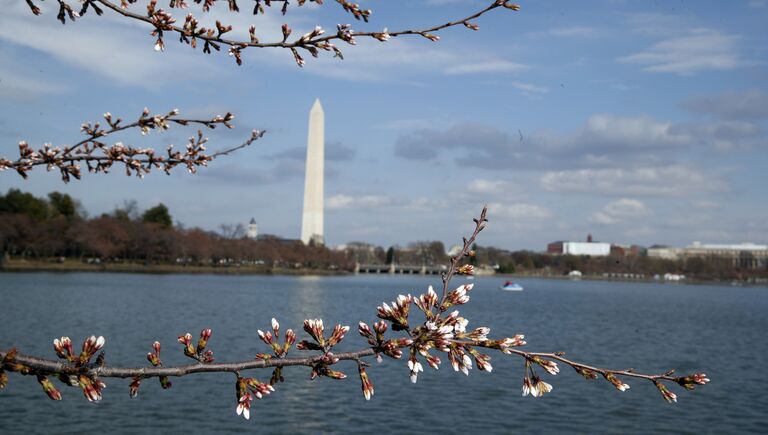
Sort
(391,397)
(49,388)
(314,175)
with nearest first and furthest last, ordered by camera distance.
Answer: (49,388)
(391,397)
(314,175)

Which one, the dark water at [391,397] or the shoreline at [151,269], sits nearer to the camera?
the dark water at [391,397]

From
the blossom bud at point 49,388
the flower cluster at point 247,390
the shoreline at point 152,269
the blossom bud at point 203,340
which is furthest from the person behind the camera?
the shoreline at point 152,269

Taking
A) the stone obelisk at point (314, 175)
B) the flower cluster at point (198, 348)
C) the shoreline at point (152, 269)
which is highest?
the stone obelisk at point (314, 175)

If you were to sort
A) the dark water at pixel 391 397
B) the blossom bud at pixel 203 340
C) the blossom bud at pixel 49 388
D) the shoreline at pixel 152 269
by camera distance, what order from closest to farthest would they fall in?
the blossom bud at pixel 49 388, the blossom bud at pixel 203 340, the dark water at pixel 391 397, the shoreline at pixel 152 269

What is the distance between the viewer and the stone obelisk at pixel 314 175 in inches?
4038

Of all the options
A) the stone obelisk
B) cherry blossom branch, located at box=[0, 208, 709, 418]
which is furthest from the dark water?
the stone obelisk

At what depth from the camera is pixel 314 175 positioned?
107 metres

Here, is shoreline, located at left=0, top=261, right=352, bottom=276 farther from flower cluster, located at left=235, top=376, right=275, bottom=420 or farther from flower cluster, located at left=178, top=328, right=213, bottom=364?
flower cluster, located at left=235, top=376, right=275, bottom=420

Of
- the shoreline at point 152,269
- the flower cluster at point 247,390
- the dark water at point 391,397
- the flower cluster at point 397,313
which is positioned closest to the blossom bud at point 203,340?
the flower cluster at point 247,390

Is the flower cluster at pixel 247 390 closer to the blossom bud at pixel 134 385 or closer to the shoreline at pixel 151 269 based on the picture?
the blossom bud at pixel 134 385

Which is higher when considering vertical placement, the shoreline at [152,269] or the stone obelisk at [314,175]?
the stone obelisk at [314,175]

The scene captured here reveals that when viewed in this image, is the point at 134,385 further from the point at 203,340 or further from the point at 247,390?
the point at 247,390

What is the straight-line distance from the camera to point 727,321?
56.2 metres

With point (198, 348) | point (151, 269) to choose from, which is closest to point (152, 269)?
point (151, 269)
